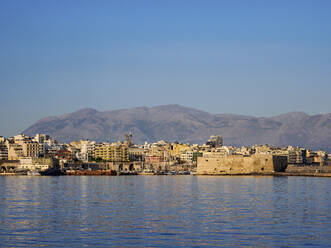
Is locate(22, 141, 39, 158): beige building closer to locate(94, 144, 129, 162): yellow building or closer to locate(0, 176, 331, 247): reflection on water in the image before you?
locate(94, 144, 129, 162): yellow building

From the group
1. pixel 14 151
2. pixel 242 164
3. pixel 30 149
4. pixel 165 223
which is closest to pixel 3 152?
pixel 14 151

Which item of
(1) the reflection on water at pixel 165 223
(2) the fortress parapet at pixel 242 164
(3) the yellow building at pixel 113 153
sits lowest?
(1) the reflection on water at pixel 165 223

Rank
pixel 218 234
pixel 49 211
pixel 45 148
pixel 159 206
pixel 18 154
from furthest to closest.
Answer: pixel 45 148 → pixel 18 154 → pixel 159 206 → pixel 49 211 → pixel 218 234

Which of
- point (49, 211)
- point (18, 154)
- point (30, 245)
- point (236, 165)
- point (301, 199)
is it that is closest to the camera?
point (30, 245)

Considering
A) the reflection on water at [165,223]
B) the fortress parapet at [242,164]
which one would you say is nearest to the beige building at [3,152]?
the fortress parapet at [242,164]

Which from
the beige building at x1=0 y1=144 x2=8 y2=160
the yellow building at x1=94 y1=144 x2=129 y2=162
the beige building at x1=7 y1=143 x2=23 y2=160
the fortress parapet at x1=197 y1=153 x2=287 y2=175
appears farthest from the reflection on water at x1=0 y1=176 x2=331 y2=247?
the yellow building at x1=94 y1=144 x2=129 y2=162

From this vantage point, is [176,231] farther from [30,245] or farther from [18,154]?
[18,154]

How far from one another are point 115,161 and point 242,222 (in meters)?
122

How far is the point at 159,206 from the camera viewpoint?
37.7 metres

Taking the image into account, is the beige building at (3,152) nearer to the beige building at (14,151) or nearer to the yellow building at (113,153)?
the beige building at (14,151)

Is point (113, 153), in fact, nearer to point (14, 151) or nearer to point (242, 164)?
point (14, 151)

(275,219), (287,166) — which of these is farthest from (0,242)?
(287,166)

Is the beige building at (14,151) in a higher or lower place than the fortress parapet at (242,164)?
higher

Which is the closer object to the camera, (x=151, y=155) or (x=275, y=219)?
(x=275, y=219)
